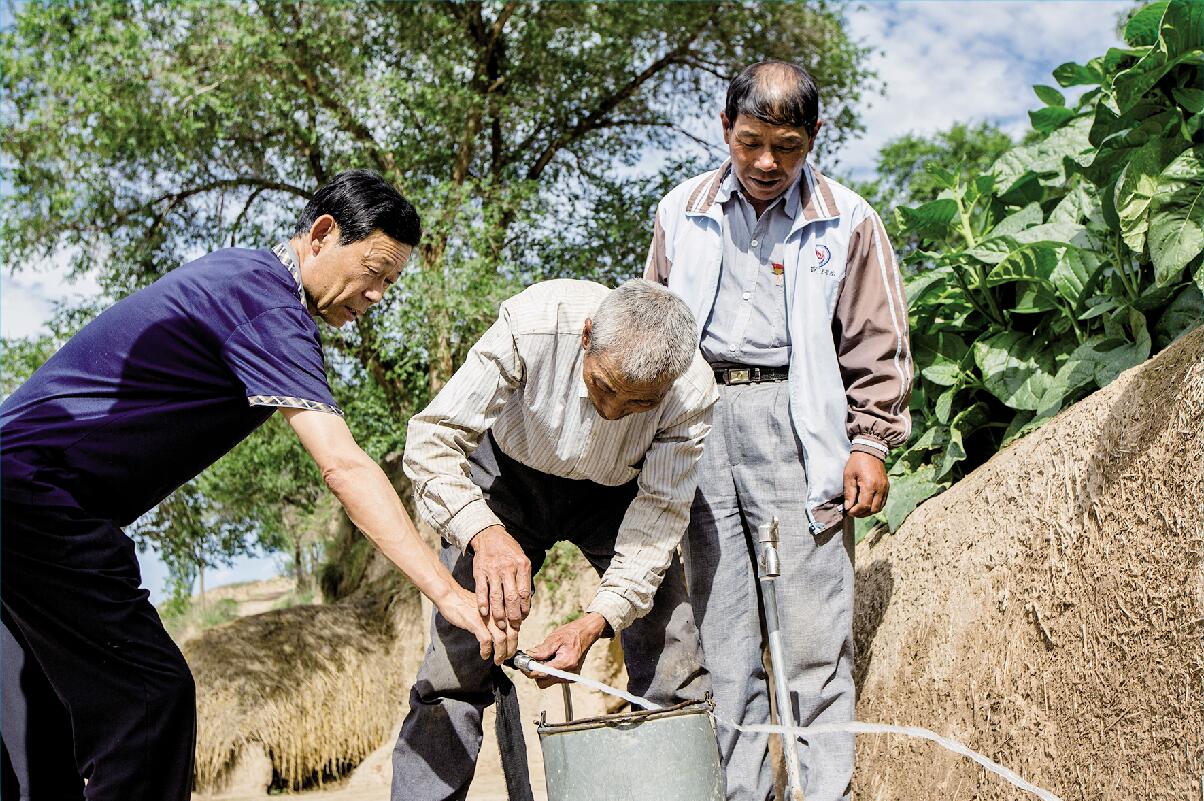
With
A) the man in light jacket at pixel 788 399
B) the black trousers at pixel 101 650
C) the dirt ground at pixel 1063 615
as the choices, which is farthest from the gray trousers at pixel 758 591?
the black trousers at pixel 101 650

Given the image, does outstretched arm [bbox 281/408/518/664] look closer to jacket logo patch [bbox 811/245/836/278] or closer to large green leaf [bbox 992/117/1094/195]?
jacket logo patch [bbox 811/245/836/278]

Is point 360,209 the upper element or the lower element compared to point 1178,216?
upper

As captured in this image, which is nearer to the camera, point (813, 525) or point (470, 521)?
point (470, 521)

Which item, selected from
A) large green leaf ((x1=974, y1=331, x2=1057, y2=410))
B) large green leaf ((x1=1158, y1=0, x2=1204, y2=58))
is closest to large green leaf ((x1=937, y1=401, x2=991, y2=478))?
large green leaf ((x1=974, y1=331, x2=1057, y2=410))

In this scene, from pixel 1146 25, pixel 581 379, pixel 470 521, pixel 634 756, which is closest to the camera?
pixel 634 756

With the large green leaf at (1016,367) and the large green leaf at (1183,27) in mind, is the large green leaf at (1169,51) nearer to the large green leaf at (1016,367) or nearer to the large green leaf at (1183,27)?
the large green leaf at (1183,27)

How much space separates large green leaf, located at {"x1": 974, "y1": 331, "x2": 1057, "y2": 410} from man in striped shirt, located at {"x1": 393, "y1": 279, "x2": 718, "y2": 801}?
57.5 inches

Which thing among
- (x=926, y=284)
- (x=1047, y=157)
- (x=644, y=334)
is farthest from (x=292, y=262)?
(x=1047, y=157)

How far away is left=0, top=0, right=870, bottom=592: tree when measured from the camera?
24.4 ft

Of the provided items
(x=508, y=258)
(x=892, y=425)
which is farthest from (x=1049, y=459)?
(x=508, y=258)

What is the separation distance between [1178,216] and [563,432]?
1960 millimetres

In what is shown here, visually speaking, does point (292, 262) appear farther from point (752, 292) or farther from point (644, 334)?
point (752, 292)

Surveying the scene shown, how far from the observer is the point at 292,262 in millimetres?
2764

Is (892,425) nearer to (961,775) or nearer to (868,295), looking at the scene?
(868,295)
